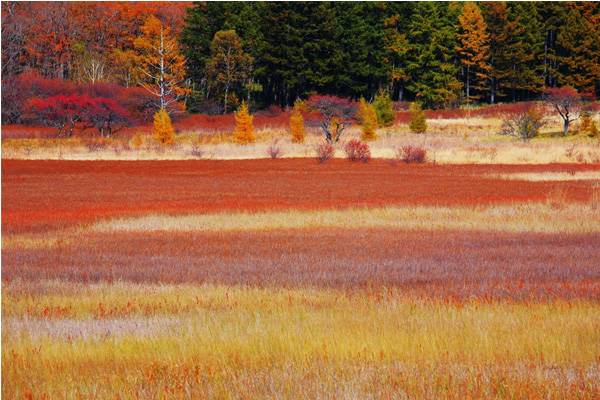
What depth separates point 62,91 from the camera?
70938mm

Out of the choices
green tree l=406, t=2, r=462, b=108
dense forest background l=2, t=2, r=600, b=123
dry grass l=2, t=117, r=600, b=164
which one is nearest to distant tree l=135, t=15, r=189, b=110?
dense forest background l=2, t=2, r=600, b=123

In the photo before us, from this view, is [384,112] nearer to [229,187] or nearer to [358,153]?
[358,153]

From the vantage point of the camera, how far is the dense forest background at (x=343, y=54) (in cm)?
7906

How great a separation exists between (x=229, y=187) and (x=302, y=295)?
2193 cm

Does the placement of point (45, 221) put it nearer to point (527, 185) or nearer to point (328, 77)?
point (527, 185)

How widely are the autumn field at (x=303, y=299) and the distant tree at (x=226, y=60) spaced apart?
5316 centimetres

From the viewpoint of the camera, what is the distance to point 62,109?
6438 centimetres

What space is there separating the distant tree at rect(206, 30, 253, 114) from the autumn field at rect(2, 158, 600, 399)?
174 feet

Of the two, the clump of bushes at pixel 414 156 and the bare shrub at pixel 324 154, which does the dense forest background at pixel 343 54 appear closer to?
the bare shrub at pixel 324 154

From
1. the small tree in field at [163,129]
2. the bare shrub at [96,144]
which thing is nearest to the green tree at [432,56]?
the small tree in field at [163,129]

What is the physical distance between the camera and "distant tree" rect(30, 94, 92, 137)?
64000 millimetres

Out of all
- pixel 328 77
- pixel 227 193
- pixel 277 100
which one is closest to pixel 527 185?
pixel 227 193

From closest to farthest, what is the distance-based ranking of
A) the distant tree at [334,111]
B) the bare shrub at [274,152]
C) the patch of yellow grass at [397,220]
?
1. the patch of yellow grass at [397,220]
2. the bare shrub at [274,152]
3. the distant tree at [334,111]

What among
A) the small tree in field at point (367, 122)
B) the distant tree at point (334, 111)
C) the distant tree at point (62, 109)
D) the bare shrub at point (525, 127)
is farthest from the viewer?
the distant tree at point (62, 109)
